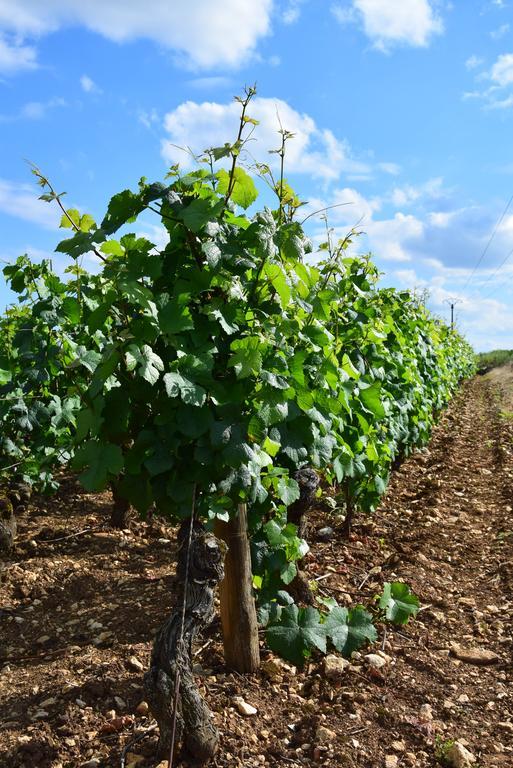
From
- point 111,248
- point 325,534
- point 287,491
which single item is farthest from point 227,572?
point 325,534

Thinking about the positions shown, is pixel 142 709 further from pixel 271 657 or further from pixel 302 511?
pixel 302 511

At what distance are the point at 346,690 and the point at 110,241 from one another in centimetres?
228

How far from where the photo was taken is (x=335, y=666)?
3404 millimetres

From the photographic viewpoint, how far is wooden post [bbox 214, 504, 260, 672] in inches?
124

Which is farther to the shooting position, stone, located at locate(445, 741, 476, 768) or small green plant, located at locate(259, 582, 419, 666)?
small green plant, located at locate(259, 582, 419, 666)

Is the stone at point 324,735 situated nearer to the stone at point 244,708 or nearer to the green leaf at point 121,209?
the stone at point 244,708

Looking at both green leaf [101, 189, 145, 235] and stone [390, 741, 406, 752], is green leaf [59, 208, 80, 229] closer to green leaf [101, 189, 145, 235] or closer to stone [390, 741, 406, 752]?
green leaf [101, 189, 145, 235]

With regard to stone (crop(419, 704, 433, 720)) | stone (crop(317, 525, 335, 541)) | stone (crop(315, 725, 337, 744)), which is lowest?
stone (crop(419, 704, 433, 720))

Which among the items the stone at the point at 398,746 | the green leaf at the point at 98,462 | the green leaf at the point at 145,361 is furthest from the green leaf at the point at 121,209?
the stone at the point at 398,746

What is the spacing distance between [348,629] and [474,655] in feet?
2.64

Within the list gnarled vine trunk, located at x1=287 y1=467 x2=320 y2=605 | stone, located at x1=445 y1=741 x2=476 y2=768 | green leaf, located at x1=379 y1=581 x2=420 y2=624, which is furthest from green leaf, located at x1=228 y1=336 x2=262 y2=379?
green leaf, located at x1=379 y1=581 x2=420 y2=624

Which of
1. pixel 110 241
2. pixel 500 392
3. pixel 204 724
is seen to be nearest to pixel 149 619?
pixel 204 724

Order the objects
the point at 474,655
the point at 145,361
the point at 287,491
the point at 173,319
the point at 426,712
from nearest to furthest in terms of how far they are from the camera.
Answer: the point at 145,361 → the point at 173,319 → the point at 287,491 → the point at 426,712 → the point at 474,655

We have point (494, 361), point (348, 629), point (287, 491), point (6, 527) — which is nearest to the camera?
point (287, 491)
